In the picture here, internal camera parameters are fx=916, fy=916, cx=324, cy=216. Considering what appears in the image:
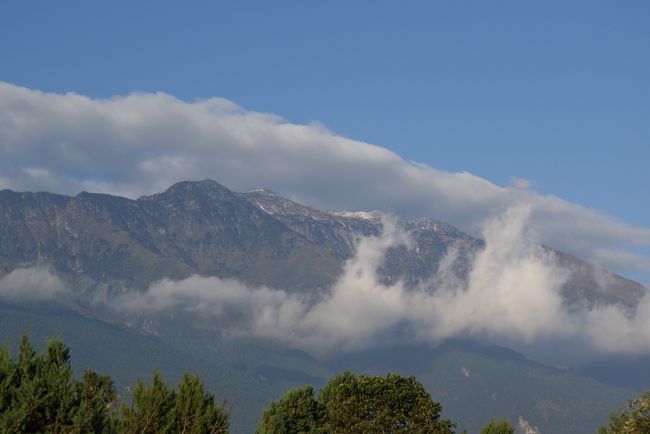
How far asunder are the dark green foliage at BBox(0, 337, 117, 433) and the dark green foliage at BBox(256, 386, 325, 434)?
6447cm

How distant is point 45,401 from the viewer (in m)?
51.5

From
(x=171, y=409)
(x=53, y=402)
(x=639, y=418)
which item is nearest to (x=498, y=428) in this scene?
(x=639, y=418)

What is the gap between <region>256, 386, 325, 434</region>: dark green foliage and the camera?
119688 millimetres

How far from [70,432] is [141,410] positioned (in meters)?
10.9

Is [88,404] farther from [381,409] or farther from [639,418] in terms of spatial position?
[381,409]

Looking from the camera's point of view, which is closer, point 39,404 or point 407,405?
point 39,404

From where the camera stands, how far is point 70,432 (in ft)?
166

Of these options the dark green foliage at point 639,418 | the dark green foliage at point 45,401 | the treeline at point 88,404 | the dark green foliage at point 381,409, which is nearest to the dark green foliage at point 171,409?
the treeline at point 88,404

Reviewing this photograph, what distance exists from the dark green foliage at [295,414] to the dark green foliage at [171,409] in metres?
51.5

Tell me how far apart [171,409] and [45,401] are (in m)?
14.1

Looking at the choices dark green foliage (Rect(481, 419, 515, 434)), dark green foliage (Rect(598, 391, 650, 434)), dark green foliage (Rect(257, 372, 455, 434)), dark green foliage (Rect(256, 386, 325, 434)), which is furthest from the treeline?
dark green foliage (Rect(481, 419, 515, 434))

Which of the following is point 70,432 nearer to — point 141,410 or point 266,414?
point 141,410

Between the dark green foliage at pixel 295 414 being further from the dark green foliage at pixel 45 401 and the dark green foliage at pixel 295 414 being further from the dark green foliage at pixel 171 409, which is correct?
the dark green foliage at pixel 45 401

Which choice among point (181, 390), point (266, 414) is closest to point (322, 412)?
point (266, 414)
